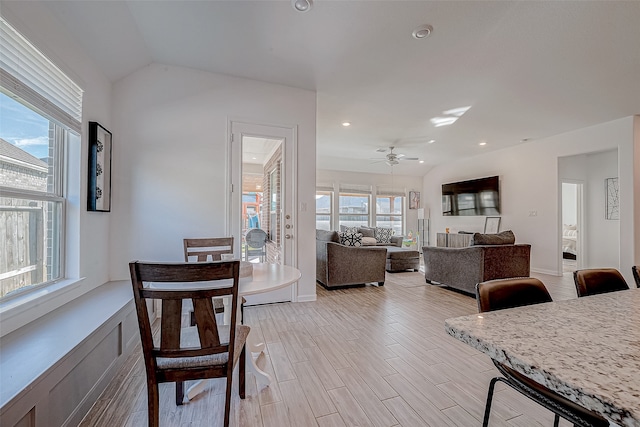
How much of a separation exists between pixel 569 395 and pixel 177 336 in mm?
1377

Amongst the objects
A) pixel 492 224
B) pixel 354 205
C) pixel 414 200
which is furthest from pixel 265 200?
pixel 414 200

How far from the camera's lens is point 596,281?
1411 mm

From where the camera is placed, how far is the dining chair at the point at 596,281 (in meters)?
1.36

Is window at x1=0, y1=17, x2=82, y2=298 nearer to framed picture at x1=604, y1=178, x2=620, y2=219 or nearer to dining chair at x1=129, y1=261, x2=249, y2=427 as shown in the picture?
dining chair at x1=129, y1=261, x2=249, y2=427

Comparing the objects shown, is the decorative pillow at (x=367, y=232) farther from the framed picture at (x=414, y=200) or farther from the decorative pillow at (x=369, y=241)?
the framed picture at (x=414, y=200)

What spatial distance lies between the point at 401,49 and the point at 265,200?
8.06 feet

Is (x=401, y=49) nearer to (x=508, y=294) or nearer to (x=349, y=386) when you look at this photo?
(x=508, y=294)

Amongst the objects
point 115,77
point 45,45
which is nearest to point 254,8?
point 45,45

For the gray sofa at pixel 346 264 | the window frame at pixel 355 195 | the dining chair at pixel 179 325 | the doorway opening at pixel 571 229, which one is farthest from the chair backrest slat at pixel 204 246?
the doorway opening at pixel 571 229

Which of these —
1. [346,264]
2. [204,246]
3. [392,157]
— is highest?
[392,157]

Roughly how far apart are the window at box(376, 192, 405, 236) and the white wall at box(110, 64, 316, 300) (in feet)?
18.4

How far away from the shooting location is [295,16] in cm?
226

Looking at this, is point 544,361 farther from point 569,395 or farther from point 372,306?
point 372,306

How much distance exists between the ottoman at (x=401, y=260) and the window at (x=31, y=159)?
4.86m
